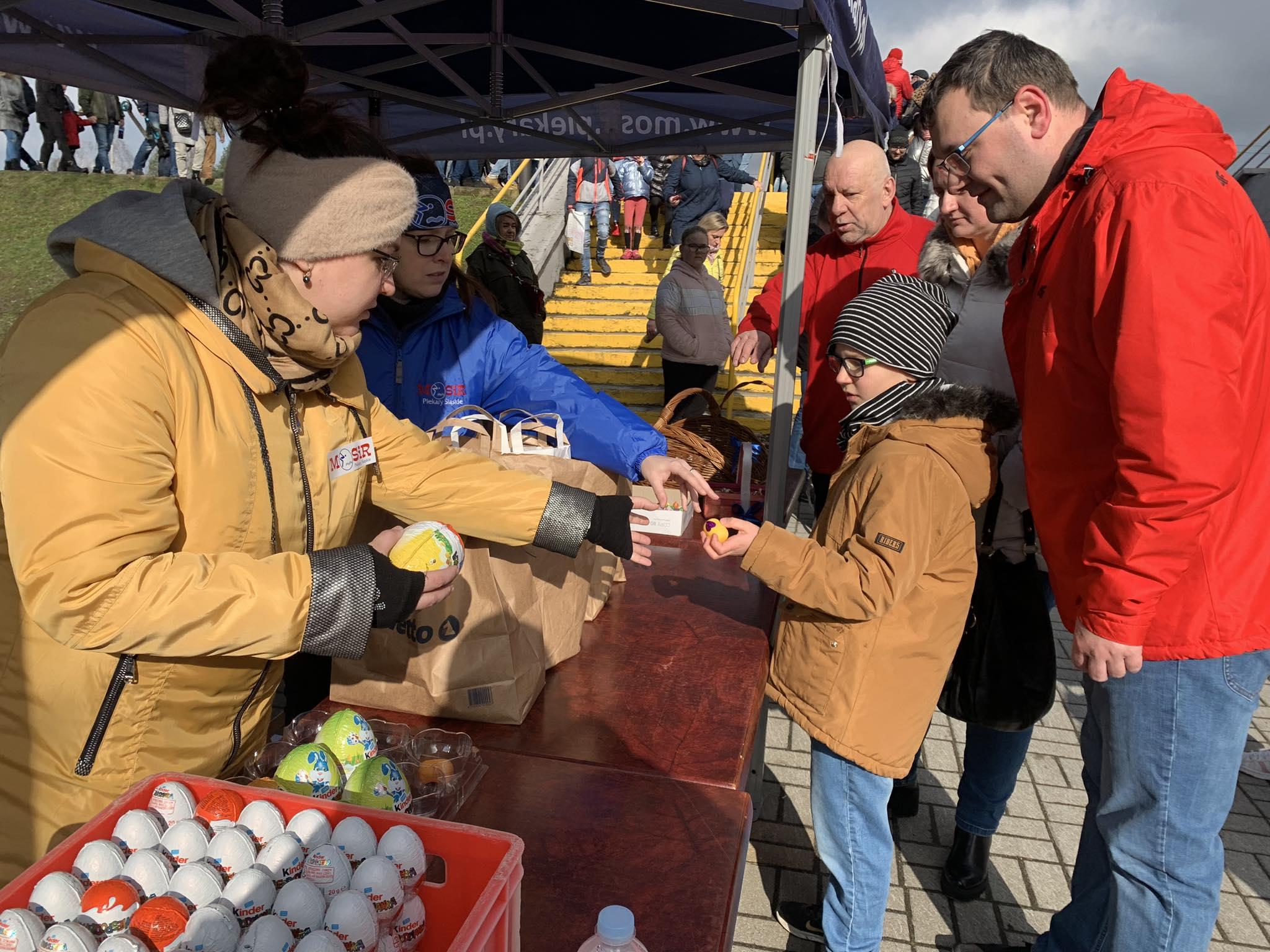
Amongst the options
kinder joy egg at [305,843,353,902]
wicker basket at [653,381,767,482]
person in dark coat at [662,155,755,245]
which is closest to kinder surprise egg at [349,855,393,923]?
kinder joy egg at [305,843,353,902]

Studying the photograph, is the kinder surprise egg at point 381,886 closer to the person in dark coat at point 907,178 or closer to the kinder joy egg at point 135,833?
the kinder joy egg at point 135,833

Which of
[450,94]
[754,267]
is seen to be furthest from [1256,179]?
[450,94]

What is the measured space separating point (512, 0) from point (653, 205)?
9540mm

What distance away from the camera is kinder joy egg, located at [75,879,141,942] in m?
0.88

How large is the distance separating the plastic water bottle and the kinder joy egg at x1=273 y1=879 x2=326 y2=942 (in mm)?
317

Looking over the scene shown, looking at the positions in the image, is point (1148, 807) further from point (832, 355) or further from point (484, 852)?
point (484, 852)

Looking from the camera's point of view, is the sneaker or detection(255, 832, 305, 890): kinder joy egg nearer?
detection(255, 832, 305, 890): kinder joy egg

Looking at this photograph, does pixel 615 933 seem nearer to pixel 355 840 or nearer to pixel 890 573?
pixel 355 840

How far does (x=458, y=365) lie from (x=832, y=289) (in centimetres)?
160

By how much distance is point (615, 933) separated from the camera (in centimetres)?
99

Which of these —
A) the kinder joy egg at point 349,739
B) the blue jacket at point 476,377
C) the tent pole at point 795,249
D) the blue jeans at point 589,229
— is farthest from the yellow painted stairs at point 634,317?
the kinder joy egg at point 349,739

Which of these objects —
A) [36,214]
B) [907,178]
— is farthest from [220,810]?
[36,214]

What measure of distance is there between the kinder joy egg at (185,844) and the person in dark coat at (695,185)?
9956mm

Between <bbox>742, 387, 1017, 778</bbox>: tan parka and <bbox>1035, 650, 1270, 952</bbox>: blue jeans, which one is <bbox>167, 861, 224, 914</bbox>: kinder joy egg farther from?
<bbox>1035, 650, 1270, 952</bbox>: blue jeans
